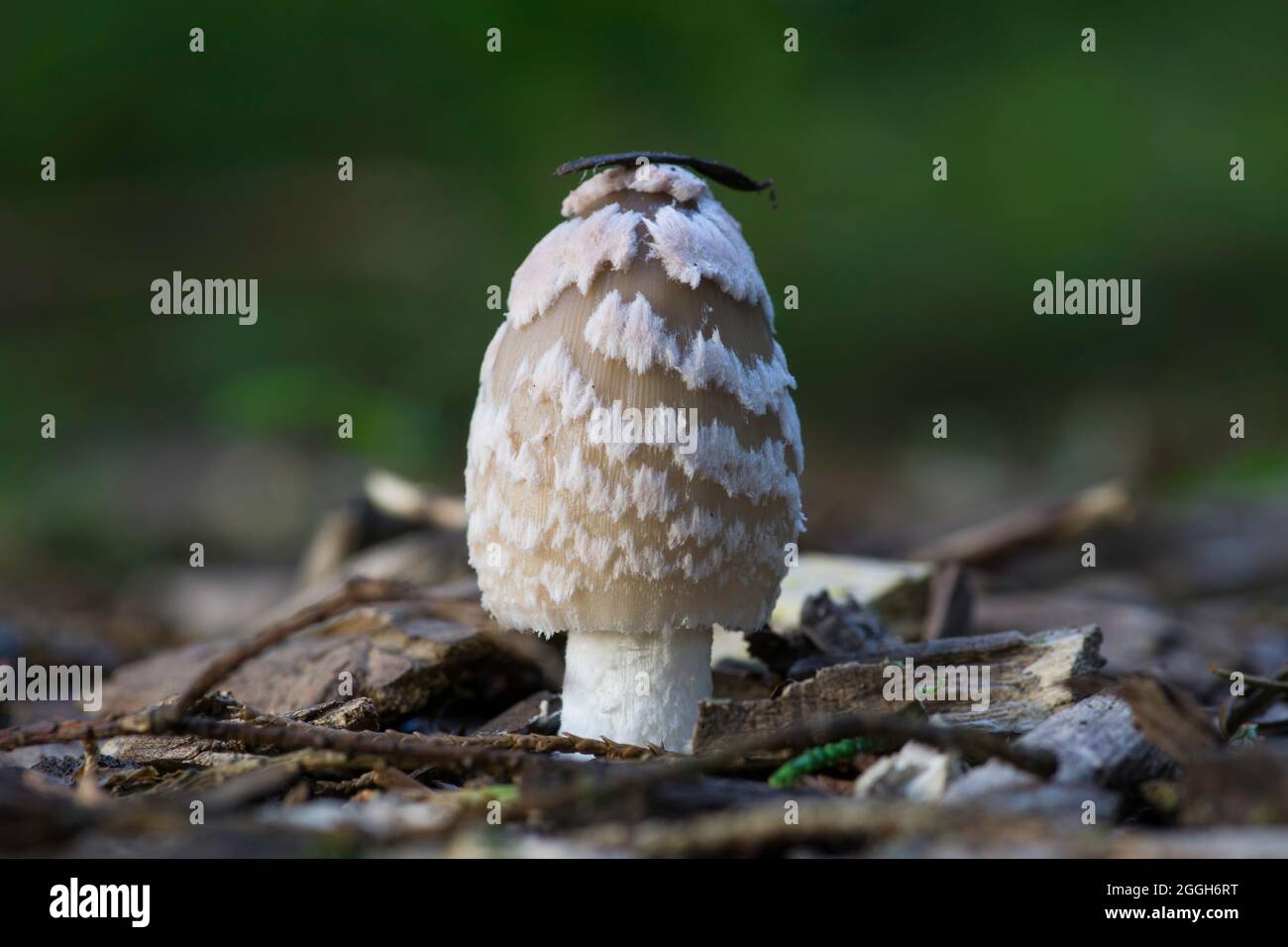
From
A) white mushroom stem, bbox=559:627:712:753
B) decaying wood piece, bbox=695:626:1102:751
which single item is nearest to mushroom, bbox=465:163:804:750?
white mushroom stem, bbox=559:627:712:753

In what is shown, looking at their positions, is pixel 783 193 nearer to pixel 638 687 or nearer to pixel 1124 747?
pixel 638 687

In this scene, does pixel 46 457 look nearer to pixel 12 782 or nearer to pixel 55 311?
pixel 55 311

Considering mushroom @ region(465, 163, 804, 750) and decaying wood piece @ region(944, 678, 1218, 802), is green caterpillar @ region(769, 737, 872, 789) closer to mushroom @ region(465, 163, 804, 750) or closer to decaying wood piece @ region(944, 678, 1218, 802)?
decaying wood piece @ region(944, 678, 1218, 802)

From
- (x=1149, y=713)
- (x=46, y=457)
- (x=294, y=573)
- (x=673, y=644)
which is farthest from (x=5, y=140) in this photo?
(x=1149, y=713)

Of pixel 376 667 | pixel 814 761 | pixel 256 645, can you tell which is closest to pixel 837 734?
pixel 814 761

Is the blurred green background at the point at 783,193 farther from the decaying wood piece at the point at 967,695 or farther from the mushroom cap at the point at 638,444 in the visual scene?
the mushroom cap at the point at 638,444
